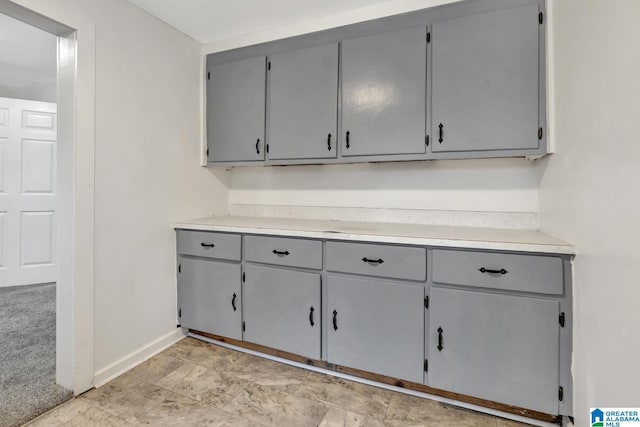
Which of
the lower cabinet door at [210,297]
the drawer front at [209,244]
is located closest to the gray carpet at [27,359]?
the lower cabinet door at [210,297]

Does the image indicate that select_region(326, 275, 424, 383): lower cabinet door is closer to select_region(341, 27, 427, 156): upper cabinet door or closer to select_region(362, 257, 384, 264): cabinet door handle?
select_region(362, 257, 384, 264): cabinet door handle

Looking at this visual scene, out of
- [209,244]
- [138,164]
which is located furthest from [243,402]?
[138,164]

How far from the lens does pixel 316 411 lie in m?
1.55

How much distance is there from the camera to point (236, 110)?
2338 millimetres

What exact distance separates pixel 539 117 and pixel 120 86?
242 centimetres

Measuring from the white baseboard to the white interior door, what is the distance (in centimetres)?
240

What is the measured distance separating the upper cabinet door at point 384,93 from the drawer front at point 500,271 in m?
0.69

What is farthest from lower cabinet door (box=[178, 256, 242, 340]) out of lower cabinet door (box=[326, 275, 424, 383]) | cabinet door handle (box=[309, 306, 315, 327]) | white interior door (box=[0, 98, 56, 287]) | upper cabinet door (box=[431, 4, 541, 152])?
white interior door (box=[0, 98, 56, 287])

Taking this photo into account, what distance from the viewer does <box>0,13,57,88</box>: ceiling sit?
7.83 ft

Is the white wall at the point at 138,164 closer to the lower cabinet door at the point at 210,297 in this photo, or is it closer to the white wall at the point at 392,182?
the lower cabinet door at the point at 210,297

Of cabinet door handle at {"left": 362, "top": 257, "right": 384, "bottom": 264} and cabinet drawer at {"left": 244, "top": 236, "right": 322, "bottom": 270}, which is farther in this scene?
cabinet drawer at {"left": 244, "top": 236, "right": 322, "bottom": 270}

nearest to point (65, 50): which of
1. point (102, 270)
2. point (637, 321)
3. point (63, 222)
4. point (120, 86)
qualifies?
point (120, 86)

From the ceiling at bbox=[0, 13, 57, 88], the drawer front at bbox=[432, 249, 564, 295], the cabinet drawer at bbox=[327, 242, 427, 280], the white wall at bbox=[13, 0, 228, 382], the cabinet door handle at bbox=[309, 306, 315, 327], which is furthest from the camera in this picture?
the ceiling at bbox=[0, 13, 57, 88]

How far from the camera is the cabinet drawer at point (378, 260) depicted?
1600mm
